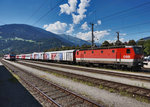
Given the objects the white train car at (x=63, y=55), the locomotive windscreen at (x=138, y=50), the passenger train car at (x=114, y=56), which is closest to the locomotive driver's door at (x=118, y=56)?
the passenger train car at (x=114, y=56)

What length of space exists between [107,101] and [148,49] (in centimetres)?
6556

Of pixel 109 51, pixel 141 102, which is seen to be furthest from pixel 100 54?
pixel 141 102

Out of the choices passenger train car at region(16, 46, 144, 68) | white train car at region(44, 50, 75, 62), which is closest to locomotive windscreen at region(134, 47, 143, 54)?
passenger train car at region(16, 46, 144, 68)

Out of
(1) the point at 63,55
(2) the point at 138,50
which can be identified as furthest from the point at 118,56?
(1) the point at 63,55

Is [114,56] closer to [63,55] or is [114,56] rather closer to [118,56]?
[118,56]

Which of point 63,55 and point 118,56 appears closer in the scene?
point 118,56

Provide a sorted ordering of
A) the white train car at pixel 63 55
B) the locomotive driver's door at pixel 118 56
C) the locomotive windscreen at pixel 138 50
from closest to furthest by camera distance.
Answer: the locomotive windscreen at pixel 138 50 < the locomotive driver's door at pixel 118 56 < the white train car at pixel 63 55

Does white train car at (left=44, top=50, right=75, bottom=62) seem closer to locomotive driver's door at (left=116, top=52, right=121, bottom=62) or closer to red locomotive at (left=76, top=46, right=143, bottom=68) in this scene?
red locomotive at (left=76, top=46, right=143, bottom=68)

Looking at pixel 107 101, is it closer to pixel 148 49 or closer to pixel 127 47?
pixel 127 47

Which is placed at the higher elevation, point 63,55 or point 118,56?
point 63,55

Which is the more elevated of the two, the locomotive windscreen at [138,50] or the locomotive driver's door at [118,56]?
the locomotive windscreen at [138,50]

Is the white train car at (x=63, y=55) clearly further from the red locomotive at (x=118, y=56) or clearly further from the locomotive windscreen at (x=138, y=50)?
the locomotive windscreen at (x=138, y=50)

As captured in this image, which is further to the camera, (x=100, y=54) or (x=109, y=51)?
(x=100, y=54)

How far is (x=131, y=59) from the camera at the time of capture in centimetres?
1496
